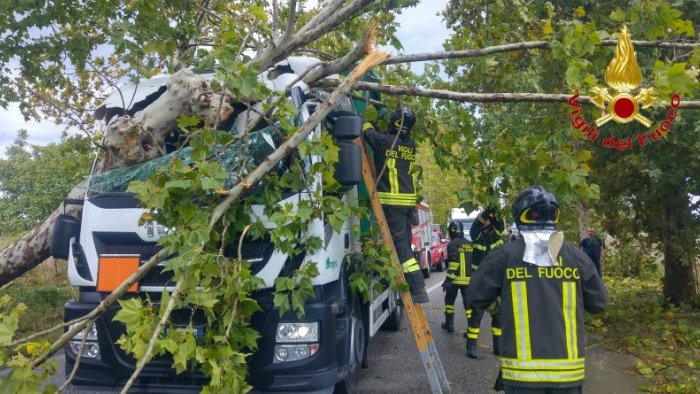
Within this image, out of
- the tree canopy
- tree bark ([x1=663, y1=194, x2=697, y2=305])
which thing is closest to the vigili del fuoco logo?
the tree canopy

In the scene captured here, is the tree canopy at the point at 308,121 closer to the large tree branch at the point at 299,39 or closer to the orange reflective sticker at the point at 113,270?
the large tree branch at the point at 299,39

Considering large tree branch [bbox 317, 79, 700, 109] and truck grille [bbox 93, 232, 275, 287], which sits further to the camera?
large tree branch [bbox 317, 79, 700, 109]

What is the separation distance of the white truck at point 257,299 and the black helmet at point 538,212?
144 centimetres

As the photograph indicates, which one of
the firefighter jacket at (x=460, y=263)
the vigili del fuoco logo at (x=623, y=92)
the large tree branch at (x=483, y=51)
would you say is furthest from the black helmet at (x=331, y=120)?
the firefighter jacket at (x=460, y=263)

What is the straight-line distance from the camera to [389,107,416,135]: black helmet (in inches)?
223

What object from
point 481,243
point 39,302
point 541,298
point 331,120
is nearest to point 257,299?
point 331,120

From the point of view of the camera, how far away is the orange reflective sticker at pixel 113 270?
410cm

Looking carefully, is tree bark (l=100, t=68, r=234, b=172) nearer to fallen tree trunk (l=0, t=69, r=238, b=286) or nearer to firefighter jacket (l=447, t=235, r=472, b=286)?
fallen tree trunk (l=0, t=69, r=238, b=286)

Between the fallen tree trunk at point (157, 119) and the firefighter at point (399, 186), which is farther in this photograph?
the firefighter at point (399, 186)

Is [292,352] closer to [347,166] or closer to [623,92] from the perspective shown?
[347,166]

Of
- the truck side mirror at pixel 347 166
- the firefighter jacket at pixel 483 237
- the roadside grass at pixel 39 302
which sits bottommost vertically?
the roadside grass at pixel 39 302

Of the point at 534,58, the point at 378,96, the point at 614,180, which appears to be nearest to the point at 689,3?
the point at 534,58

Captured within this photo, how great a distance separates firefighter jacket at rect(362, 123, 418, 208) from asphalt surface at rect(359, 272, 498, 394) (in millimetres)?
1980

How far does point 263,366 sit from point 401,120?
9.09 ft
